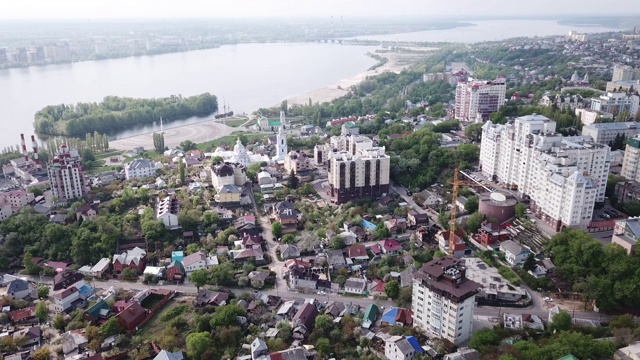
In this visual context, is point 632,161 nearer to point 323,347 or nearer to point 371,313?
point 371,313

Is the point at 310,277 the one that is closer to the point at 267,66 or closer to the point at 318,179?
the point at 318,179

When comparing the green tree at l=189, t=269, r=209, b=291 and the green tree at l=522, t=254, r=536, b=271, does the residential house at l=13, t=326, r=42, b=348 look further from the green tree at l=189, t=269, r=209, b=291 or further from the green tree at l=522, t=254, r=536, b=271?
the green tree at l=522, t=254, r=536, b=271

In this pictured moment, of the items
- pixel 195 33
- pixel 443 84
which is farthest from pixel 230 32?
pixel 443 84

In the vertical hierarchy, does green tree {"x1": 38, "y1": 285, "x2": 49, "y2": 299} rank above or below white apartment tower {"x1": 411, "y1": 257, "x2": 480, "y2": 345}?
below

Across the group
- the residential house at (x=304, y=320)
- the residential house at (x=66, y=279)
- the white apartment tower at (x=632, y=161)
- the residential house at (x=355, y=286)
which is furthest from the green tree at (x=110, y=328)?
the white apartment tower at (x=632, y=161)

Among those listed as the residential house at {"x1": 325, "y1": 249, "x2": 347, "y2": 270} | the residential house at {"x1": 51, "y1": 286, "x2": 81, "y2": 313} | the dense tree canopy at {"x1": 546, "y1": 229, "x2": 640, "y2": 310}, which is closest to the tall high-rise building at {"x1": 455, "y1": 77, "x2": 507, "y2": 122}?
the dense tree canopy at {"x1": 546, "y1": 229, "x2": 640, "y2": 310}

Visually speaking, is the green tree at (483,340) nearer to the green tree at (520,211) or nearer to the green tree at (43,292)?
the green tree at (520,211)

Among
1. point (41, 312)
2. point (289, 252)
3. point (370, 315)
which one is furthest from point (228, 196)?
point (370, 315)
